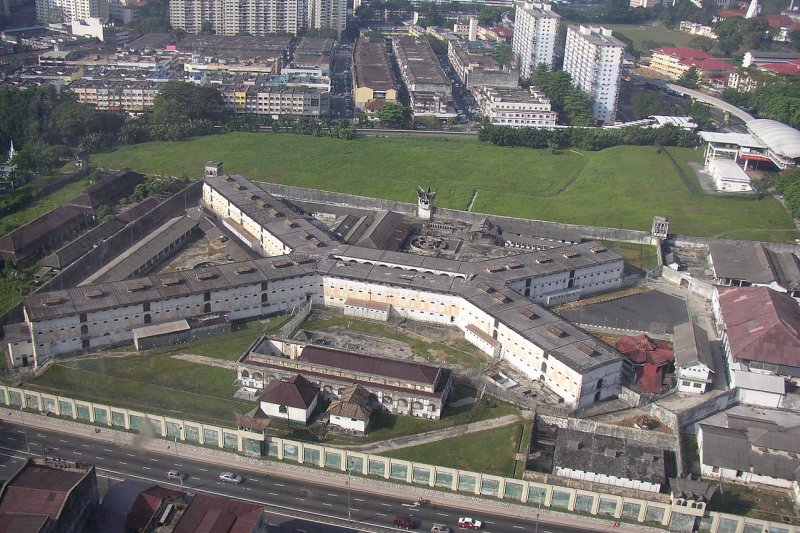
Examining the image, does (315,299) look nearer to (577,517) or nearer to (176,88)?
(577,517)

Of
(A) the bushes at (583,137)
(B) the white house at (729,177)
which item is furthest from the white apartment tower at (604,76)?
(B) the white house at (729,177)

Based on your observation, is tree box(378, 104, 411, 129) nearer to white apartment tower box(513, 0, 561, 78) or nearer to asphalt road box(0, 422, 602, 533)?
white apartment tower box(513, 0, 561, 78)

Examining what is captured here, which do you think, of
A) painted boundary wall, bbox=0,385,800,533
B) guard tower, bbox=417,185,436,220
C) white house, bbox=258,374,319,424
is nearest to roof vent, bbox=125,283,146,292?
painted boundary wall, bbox=0,385,800,533

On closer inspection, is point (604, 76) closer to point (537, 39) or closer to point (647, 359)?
point (537, 39)

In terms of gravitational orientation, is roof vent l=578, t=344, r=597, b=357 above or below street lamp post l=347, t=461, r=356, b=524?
above

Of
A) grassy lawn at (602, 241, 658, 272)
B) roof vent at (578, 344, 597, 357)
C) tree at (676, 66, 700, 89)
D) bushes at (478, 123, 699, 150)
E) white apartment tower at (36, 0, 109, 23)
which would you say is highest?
white apartment tower at (36, 0, 109, 23)

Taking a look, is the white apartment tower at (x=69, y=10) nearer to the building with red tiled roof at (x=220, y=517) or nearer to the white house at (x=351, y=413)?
the white house at (x=351, y=413)

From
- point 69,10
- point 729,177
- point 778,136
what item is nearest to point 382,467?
point 729,177
